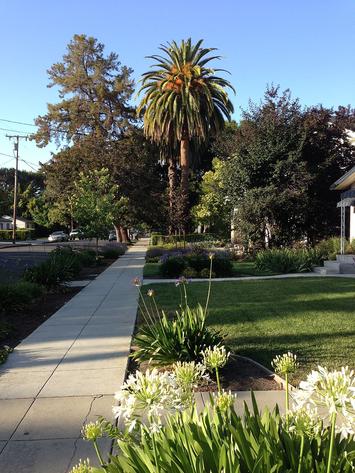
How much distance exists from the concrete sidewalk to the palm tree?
82.4 feet

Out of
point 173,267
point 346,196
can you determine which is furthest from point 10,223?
point 346,196

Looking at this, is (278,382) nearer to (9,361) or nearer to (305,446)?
(305,446)

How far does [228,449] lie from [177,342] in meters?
3.95

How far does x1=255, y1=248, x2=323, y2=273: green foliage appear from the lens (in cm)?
1789

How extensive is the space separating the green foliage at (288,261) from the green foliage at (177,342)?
11.8 meters

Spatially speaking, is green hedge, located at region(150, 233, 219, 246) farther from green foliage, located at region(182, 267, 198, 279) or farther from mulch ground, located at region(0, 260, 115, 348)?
mulch ground, located at region(0, 260, 115, 348)

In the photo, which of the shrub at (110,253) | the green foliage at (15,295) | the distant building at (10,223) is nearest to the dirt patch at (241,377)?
the green foliage at (15,295)

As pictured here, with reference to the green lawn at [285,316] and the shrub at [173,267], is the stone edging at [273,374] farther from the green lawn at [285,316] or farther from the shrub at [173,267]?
the shrub at [173,267]

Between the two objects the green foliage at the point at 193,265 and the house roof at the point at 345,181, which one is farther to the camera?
the house roof at the point at 345,181

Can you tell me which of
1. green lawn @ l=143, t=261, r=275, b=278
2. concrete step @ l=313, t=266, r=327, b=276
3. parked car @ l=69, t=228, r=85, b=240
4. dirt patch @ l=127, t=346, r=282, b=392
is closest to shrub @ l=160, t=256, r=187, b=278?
green lawn @ l=143, t=261, r=275, b=278

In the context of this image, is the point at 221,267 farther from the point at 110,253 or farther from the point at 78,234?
the point at 78,234

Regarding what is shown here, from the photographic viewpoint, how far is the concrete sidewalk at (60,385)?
4008 millimetres

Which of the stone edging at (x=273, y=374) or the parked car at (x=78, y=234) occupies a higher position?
the parked car at (x=78, y=234)

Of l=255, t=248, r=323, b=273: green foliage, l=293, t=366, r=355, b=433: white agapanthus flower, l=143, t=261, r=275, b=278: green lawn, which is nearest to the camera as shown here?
l=293, t=366, r=355, b=433: white agapanthus flower
